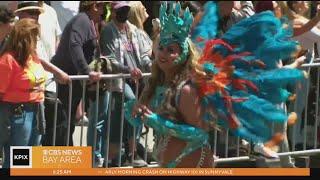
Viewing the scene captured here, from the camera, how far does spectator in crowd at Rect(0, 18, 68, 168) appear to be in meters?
7.44

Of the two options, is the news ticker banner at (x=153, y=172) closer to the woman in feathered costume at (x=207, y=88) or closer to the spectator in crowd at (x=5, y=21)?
the woman in feathered costume at (x=207, y=88)

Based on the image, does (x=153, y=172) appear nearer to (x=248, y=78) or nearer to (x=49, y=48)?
(x=248, y=78)

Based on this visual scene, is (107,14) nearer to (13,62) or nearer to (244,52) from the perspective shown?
(13,62)

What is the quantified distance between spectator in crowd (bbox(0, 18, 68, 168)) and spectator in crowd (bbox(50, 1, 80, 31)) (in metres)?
3.84

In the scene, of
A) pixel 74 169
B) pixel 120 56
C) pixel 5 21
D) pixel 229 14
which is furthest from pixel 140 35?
pixel 74 169

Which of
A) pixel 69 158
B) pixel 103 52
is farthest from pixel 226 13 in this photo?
pixel 69 158

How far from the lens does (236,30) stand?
A: 20.0 feet

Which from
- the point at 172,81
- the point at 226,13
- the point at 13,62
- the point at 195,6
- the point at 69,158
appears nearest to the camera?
the point at 172,81

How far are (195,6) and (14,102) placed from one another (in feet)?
13.1

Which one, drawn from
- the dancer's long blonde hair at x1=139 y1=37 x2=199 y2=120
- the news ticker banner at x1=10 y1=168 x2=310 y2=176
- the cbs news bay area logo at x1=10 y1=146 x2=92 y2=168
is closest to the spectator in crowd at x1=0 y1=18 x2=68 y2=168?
the cbs news bay area logo at x1=10 y1=146 x2=92 y2=168

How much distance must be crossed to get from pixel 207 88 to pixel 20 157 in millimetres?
1857

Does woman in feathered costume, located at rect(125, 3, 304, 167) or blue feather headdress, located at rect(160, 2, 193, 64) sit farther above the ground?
blue feather headdress, located at rect(160, 2, 193, 64)

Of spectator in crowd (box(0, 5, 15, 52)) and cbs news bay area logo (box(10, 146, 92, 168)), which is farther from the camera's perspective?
spectator in crowd (box(0, 5, 15, 52))

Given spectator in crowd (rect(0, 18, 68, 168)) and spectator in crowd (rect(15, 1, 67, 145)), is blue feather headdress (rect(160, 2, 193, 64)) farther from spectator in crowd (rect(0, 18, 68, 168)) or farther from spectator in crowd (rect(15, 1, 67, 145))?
spectator in crowd (rect(15, 1, 67, 145))
